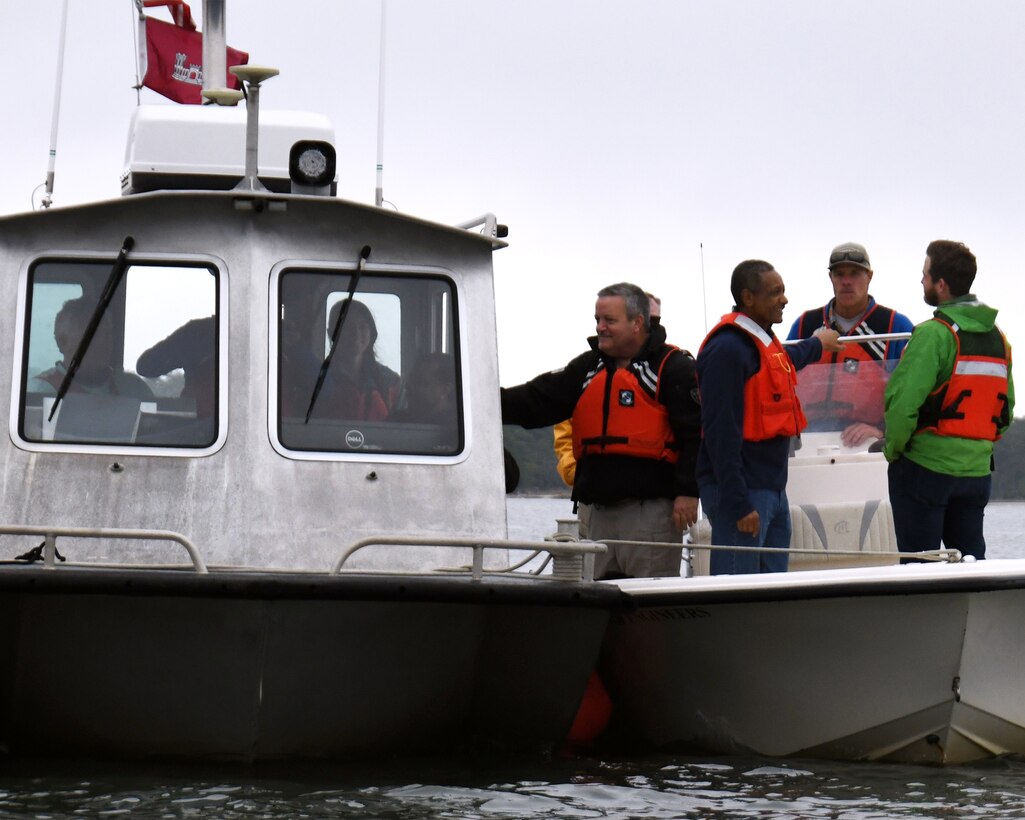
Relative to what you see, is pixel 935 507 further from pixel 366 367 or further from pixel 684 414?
pixel 366 367

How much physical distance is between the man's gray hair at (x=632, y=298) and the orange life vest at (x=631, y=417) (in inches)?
8.2

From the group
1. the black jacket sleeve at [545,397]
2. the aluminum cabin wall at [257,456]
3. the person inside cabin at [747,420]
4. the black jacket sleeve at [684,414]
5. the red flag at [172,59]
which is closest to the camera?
the aluminum cabin wall at [257,456]

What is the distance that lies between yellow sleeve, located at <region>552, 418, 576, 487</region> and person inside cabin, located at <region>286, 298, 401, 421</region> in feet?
5.29

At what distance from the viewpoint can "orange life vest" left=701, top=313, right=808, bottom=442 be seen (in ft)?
24.2

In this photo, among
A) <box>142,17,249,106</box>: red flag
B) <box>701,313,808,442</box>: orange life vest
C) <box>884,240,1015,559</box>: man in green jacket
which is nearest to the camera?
<box>701,313,808,442</box>: orange life vest

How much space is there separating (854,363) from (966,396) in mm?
927

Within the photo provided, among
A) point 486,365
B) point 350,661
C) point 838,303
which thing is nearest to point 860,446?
point 838,303

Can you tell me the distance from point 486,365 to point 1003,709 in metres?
2.40

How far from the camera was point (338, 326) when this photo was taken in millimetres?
7016

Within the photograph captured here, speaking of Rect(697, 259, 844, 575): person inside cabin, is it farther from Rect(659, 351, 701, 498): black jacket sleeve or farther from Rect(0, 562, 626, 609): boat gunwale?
Rect(0, 562, 626, 609): boat gunwale

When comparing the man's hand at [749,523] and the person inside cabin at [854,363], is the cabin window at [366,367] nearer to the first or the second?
the man's hand at [749,523]

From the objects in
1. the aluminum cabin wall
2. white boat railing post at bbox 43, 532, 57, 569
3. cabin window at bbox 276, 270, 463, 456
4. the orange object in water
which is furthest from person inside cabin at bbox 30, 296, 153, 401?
the orange object in water

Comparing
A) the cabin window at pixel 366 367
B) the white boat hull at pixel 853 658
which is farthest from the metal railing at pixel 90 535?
the white boat hull at pixel 853 658

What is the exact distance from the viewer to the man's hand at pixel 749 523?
23.9ft
